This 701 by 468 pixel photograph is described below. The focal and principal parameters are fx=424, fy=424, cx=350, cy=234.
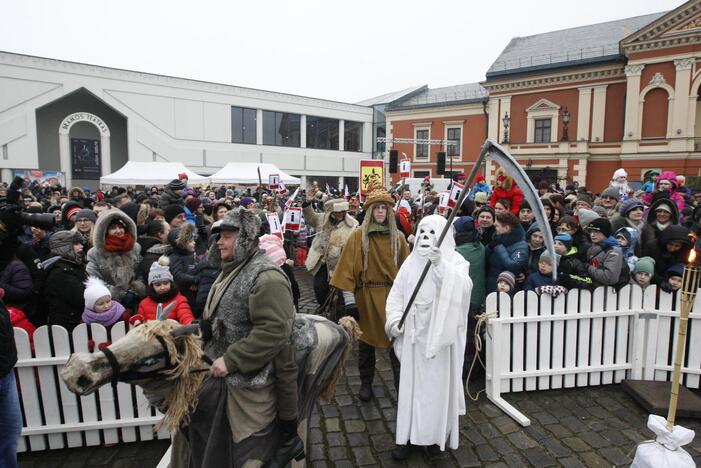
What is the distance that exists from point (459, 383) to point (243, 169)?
717 inches

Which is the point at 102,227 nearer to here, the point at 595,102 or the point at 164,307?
the point at 164,307

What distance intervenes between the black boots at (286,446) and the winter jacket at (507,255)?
9.87 feet

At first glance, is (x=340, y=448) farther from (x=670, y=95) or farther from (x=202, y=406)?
(x=670, y=95)

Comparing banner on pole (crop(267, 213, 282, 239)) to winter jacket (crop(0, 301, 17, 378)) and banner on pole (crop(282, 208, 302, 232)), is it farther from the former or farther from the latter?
winter jacket (crop(0, 301, 17, 378))

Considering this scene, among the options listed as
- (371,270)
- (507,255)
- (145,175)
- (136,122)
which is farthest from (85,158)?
(507,255)

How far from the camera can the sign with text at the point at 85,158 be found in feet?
92.3

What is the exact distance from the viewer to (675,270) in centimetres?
455

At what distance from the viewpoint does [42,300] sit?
3.88 metres

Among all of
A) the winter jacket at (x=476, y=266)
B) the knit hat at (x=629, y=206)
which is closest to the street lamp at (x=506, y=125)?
the knit hat at (x=629, y=206)

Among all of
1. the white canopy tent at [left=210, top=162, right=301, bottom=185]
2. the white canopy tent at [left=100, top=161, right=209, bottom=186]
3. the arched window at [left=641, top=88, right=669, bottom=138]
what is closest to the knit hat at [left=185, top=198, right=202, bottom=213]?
the white canopy tent at [left=100, top=161, right=209, bottom=186]

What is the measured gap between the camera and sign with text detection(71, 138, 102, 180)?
28.1m

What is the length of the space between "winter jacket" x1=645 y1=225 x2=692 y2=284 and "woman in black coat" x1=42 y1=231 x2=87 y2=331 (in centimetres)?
589

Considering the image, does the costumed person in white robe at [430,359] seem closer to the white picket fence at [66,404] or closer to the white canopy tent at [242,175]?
the white picket fence at [66,404]

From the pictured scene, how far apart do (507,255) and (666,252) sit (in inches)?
71.2
